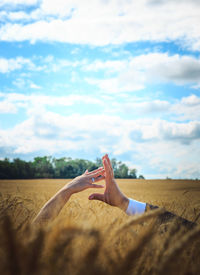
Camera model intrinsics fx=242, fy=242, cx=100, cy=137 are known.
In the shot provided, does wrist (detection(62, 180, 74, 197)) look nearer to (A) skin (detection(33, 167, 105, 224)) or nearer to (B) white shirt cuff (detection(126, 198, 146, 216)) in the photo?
(A) skin (detection(33, 167, 105, 224))

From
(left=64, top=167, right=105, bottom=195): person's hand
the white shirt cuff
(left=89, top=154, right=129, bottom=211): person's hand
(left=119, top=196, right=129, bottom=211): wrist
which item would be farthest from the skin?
the white shirt cuff

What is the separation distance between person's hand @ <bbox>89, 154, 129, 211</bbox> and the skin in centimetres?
12

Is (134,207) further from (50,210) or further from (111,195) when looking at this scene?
(50,210)

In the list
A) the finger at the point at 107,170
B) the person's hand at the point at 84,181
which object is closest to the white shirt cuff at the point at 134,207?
the finger at the point at 107,170

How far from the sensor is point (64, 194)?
7.39 ft

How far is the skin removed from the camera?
64.6 inches

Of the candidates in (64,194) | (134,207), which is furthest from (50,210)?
(134,207)

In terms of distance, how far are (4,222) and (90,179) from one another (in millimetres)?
2228

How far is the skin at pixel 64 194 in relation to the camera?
5.38ft

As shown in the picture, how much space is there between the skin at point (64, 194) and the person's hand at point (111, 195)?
0.38ft

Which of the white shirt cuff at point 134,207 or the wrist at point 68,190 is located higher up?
the wrist at point 68,190

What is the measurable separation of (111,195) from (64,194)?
1.55 feet

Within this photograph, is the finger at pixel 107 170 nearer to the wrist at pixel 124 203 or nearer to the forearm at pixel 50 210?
the wrist at pixel 124 203

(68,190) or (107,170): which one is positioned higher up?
(107,170)
